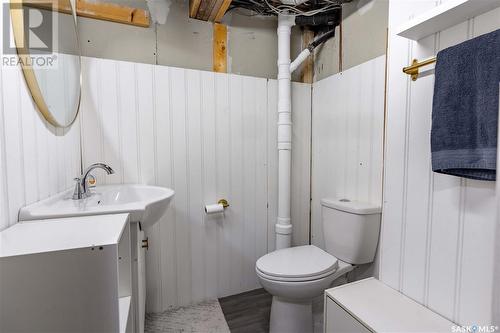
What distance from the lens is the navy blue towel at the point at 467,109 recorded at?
727mm

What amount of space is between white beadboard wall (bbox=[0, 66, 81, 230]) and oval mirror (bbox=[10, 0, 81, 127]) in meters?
0.05

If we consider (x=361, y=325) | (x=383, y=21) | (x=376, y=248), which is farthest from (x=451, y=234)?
(x=383, y=21)

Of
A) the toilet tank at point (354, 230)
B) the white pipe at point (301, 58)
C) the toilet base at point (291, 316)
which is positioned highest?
the white pipe at point (301, 58)

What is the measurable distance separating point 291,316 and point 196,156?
1167mm

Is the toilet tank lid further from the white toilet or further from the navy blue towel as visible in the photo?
the navy blue towel

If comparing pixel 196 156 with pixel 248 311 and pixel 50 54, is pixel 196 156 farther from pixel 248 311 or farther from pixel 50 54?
pixel 248 311

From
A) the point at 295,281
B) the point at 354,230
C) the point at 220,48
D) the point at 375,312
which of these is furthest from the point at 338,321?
the point at 220,48

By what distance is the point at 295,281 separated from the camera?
130 cm

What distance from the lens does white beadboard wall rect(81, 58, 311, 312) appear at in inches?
61.5

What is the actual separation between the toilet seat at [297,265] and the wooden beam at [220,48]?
138 cm

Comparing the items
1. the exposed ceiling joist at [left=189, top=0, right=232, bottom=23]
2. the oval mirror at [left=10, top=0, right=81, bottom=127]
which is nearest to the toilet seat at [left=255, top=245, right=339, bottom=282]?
the oval mirror at [left=10, top=0, right=81, bottom=127]

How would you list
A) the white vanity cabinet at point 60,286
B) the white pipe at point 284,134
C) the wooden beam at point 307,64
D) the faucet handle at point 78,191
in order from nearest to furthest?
the white vanity cabinet at point 60,286, the faucet handle at point 78,191, the white pipe at point 284,134, the wooden beam at point 307,64
